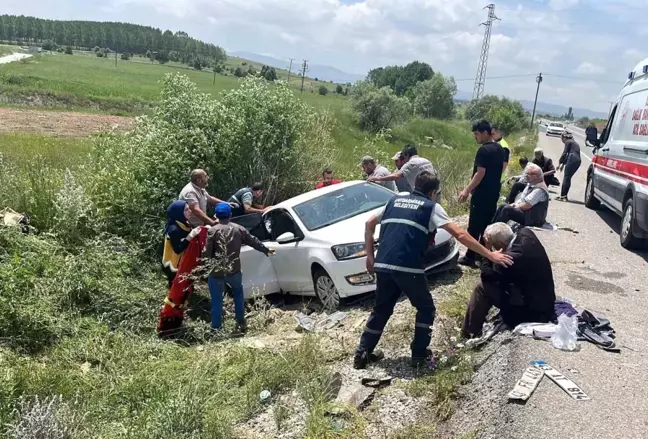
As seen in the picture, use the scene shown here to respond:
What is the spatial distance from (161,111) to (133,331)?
5426 mm

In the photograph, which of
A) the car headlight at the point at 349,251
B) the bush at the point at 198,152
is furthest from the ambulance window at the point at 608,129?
the car headlight at the point at 349,251

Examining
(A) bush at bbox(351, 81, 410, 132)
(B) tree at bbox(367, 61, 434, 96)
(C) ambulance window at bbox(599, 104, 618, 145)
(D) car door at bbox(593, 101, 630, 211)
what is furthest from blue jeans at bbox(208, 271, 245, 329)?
(B) tree at bbox(367, 61, 434, 96)

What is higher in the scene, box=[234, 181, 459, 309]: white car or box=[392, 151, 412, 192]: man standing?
box=[392, 151, 412, 192]: man standing

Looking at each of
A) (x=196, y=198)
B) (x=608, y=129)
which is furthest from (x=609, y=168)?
(x=196, y=198)

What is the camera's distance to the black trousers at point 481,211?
23.2ft

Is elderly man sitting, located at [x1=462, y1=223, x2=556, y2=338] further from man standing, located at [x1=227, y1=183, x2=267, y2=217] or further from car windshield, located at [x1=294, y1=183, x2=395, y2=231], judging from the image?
man standing, located at [x1=227, y1=183, x2=267, y2=217]

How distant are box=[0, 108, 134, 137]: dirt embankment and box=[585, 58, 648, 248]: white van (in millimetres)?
19150

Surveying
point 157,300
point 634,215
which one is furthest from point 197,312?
point 634,215

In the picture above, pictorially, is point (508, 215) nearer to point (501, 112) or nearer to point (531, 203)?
point (531, 203)

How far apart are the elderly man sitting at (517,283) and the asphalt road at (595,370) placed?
0.35 metres

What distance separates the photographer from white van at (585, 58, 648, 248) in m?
8.11

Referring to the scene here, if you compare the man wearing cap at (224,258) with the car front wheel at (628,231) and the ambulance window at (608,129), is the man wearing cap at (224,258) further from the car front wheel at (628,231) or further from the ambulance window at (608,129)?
the ambulance window at (608,129)

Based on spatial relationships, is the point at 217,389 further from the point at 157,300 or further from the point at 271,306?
the point at 157,300

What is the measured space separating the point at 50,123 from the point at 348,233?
1149 inches
